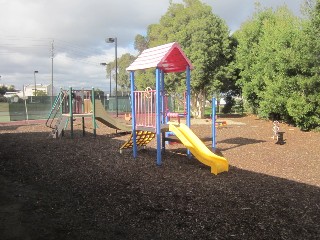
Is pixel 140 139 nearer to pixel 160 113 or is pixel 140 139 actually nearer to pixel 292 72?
pixel 160 113

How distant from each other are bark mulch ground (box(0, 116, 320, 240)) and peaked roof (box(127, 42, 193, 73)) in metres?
2.86

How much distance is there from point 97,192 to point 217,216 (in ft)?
8.19

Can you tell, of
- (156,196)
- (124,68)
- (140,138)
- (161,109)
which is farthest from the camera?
(124,68)

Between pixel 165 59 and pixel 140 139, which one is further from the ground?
pixel 165 59

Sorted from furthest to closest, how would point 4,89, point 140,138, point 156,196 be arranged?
point 4,89 → point 140,138 → point 156,196

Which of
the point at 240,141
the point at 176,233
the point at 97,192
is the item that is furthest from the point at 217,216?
the point at 240,141

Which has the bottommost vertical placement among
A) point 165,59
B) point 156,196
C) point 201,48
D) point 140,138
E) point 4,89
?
point 156,196

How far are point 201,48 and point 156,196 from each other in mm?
21275

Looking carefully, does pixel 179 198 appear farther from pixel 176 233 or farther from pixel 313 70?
pixel 313 70

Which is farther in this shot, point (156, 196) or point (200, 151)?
point (200, 151)

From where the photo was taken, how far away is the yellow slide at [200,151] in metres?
7.43

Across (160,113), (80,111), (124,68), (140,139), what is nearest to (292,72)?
(140,139)

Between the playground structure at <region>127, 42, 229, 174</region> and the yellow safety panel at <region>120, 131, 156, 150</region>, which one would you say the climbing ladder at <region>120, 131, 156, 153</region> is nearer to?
the yellow safety panel at <region>120, 131, 156, 150</region>

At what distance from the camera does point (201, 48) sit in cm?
2539
